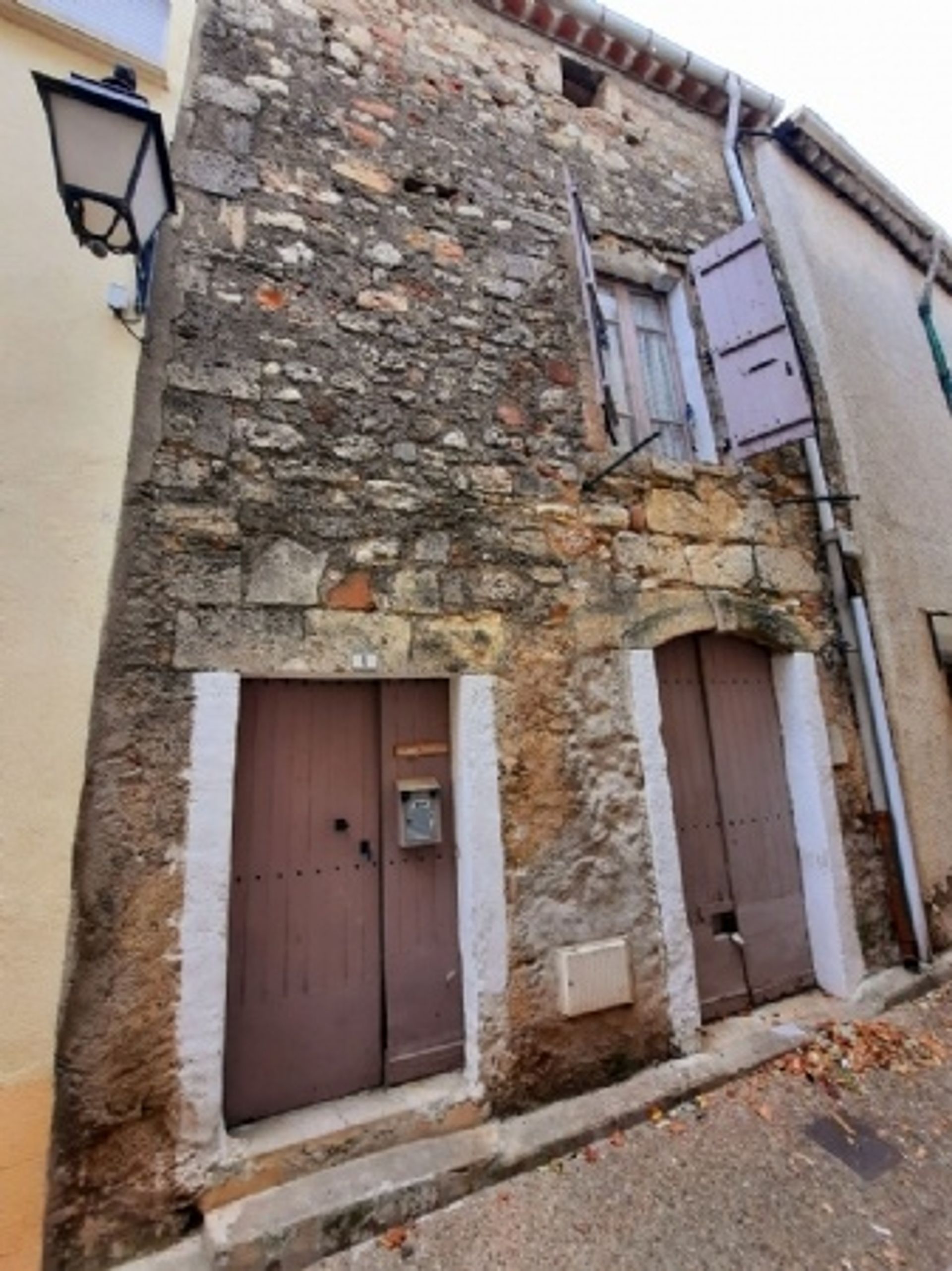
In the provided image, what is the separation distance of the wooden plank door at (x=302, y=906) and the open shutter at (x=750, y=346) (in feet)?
9.71

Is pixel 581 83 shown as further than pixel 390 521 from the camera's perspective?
Yes

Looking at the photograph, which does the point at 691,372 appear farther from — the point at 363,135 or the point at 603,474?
the point at 363,135

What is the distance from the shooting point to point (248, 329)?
2.97 m

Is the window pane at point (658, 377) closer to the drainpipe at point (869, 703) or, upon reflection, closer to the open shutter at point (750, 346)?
the open shutter at point (750, 346)

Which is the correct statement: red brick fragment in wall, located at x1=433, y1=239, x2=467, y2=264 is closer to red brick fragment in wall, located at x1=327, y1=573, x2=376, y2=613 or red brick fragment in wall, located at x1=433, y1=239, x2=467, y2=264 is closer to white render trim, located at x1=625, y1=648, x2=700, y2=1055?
red brick fragment in wall, located at x1=327, y1=573, x2=376, y2=613

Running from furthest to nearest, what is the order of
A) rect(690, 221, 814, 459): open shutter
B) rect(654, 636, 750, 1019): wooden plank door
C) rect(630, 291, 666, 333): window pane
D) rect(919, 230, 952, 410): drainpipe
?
1. rect(919, 230, 952, 410): drainpipe
2. rect(630, 291, 666, 333): window pane
3. rect(690, 221, 814, 459): open shutter
4. rect(654, 636, 750, 1019): wooden plank door

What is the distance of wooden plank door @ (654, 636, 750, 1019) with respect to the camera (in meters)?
3.42

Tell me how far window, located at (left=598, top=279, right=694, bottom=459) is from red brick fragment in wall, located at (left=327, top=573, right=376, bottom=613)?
207 centimetres

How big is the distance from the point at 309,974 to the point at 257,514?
1962 millimetres

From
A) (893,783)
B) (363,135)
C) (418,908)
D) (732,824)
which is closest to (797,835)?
(732,824)

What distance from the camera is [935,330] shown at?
20.2 feet

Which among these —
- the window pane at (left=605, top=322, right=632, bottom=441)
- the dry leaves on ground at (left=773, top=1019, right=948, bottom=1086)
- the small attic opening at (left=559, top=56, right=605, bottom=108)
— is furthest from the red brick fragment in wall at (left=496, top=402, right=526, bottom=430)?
the dry leaves on ground at (left=773, top=1019, right=948, bottom=1086)

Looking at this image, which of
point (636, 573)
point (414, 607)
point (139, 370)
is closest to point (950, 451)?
point (636, 573)

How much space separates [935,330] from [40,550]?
25.2 feet
